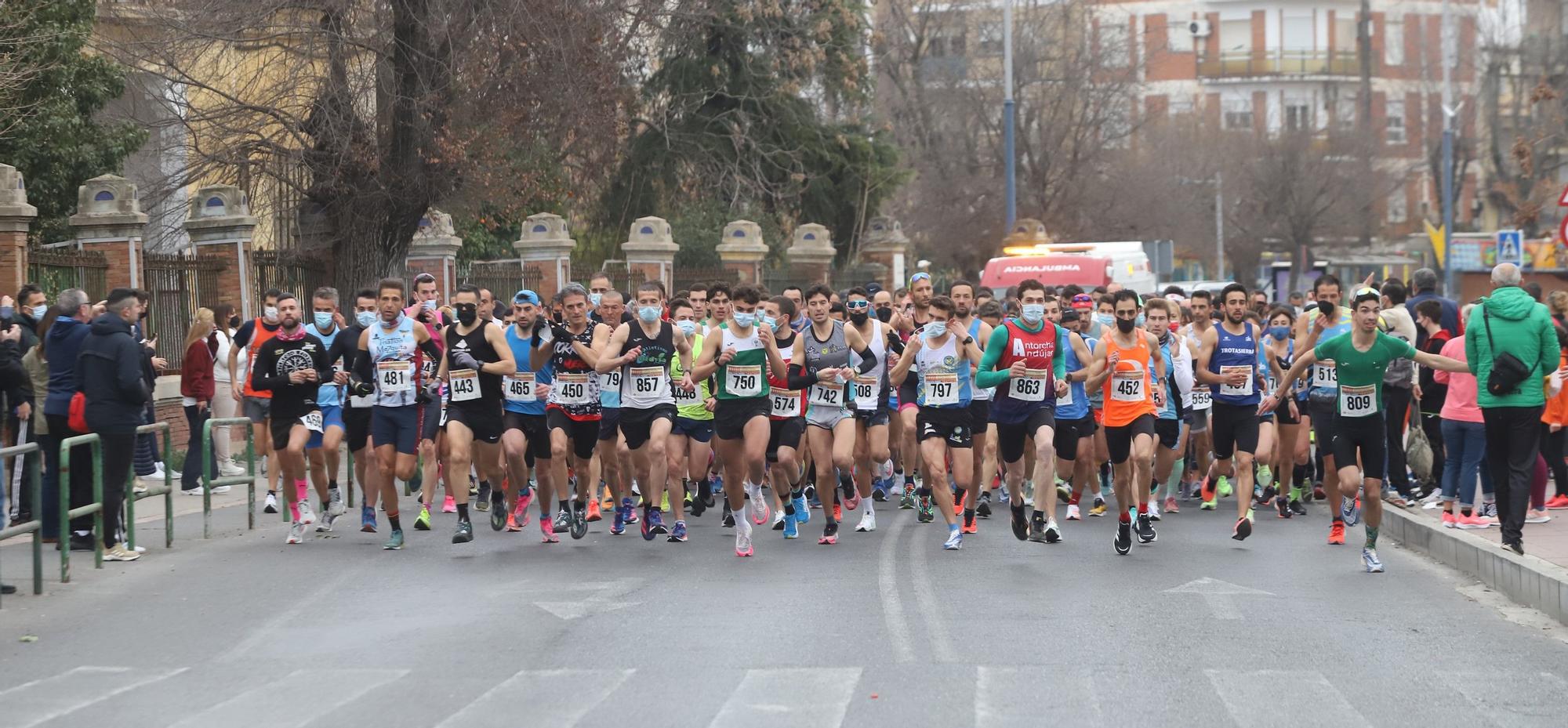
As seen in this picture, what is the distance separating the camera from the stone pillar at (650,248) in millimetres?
34906

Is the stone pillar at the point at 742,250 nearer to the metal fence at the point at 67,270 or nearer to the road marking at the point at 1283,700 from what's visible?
the metal fence at the point at 67,270

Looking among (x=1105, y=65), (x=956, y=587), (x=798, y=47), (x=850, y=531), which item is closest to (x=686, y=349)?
(x=850, y=531)

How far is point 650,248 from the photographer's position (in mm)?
34906

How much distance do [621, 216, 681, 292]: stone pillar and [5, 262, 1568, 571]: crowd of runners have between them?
18923 mm

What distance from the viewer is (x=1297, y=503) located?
16828 millimetres

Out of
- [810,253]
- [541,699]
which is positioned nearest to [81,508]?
[541,699]

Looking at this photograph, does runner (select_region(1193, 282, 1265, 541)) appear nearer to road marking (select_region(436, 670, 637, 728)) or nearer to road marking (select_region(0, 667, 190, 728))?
road marking (select_region(436, 670, 637, 728))

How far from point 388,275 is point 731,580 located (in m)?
16.2

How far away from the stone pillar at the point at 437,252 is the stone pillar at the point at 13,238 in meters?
10.5

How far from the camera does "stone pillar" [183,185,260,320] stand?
24375mm

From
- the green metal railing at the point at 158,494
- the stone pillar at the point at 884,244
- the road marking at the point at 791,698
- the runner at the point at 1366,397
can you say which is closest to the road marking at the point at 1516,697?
the road marking at the point at 791,698

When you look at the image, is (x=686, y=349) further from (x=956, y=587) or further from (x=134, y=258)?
(x=134, y=258)

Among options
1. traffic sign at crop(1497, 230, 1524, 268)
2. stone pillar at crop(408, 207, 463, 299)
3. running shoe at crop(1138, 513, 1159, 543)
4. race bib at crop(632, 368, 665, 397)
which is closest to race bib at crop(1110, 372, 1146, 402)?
running shoe at crop(1138, 513, 1159, 543)

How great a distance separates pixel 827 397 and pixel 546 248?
19466 millimetres
